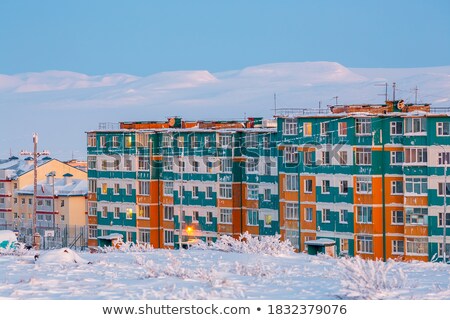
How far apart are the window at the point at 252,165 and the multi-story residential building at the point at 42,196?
84.3ft

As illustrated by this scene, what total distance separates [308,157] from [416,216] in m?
7.99

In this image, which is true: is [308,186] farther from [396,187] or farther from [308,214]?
[396,187]

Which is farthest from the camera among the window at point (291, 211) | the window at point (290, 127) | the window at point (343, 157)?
the window at point (290, 127)

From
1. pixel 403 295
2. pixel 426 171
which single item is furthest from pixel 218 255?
pixel 426 171

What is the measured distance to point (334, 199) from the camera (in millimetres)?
68062

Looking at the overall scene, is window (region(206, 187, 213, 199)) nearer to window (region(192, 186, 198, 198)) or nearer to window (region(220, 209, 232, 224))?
window (region(192, 186, 198, 198))

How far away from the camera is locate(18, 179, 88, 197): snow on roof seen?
337 ft

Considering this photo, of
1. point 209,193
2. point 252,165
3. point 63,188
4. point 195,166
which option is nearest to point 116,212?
point 195,166

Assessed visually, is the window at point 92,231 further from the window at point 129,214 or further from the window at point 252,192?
the window at point 252,192

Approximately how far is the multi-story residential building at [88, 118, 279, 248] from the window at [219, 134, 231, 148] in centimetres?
9

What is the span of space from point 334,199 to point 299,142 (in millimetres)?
4470

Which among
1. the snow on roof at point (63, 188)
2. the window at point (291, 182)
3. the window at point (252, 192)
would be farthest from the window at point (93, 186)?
the window at point (291, 182)

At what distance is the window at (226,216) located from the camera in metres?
76.7

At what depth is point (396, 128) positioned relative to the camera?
218 feet
